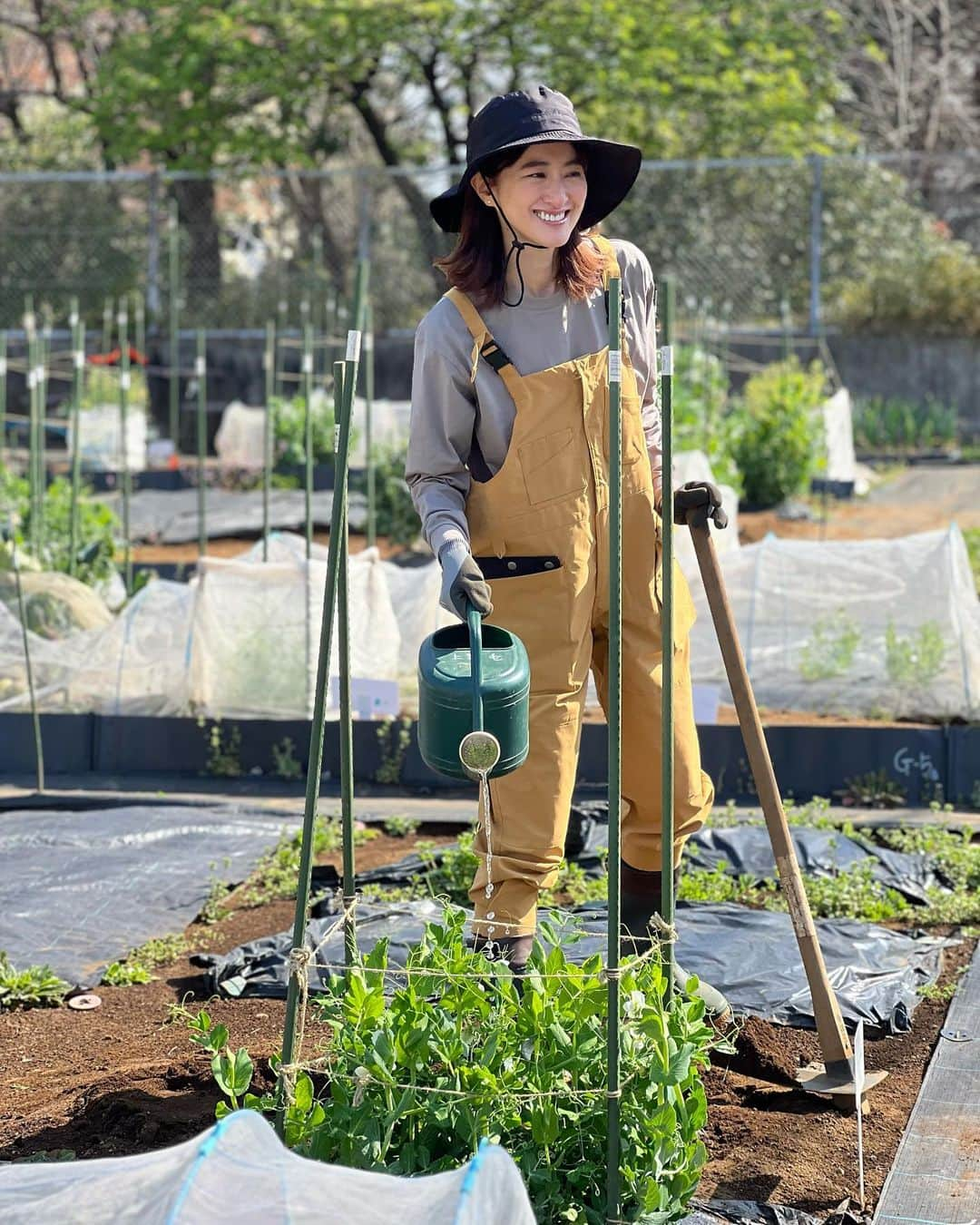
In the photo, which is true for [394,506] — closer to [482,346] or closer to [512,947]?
[482,346]

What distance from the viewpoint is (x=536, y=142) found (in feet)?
9.12

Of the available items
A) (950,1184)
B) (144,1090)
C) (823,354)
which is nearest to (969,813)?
(950,1184)

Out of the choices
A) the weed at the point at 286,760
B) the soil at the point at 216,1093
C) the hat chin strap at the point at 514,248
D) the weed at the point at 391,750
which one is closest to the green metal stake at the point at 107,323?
the weed at the point at 286,760

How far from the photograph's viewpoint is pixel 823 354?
14.0 m

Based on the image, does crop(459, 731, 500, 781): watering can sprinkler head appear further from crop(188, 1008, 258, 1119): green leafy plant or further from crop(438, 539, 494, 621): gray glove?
crop(188, 1008, 258, 1119): green leafy plant

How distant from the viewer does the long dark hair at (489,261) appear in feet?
9.57

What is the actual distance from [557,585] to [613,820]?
0.76m

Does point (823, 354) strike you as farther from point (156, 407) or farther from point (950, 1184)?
point (950, 1184)

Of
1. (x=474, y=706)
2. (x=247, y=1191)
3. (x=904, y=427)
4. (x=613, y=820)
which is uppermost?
(x=904, y=427)

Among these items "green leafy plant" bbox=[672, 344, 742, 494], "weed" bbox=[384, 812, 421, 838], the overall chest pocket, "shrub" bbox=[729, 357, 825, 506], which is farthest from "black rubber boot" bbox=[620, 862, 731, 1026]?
"shrub" bbox=[729, 357, 825, 506]

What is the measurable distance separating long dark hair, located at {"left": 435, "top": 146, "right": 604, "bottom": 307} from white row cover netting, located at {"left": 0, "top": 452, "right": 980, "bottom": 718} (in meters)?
2.86

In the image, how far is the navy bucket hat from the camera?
279 cm

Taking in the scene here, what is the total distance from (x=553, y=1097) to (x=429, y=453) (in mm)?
1123

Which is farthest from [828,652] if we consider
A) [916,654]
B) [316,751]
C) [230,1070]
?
[230,1070]
